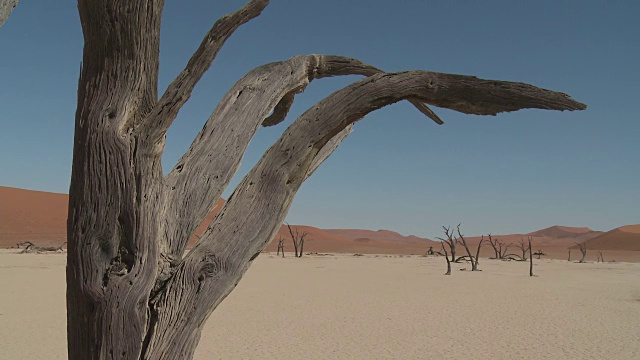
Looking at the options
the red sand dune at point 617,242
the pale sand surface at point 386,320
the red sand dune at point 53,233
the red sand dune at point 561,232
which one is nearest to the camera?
the pale sand surface at point 386,320

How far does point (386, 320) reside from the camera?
1417 centimetres

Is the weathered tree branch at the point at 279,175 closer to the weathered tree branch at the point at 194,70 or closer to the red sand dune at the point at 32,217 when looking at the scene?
the weathered tree branch at the point at 194,70

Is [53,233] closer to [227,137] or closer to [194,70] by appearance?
[227,137]

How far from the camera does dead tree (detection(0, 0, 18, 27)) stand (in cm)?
269

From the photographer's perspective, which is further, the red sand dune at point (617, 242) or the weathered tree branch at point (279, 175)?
the red sand dune at point (617, 242)

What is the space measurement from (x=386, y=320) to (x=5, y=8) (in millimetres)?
12824

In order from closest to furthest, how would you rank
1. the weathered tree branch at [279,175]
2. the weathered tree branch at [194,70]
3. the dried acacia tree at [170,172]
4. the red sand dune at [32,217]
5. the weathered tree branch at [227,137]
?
1. the dried acacia tree at [170,172]
2. the weathered tree branch at [194,70]
3. the weathered tree branch at [279,175]
4. the weathered tree branch at [227,137]
5. the red sand dune at [32,217]

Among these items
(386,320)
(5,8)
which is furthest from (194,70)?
(386,320)

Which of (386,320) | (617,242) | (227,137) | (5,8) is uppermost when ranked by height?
(5,8)

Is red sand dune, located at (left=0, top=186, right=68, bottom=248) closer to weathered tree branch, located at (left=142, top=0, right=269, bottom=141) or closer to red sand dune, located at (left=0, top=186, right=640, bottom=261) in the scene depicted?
red sand dune, located at (left=0, top=186, right=640, bottom=261)

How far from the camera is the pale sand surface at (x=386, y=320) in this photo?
10766mm

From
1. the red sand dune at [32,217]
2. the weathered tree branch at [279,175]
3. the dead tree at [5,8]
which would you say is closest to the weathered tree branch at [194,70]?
the weathered tree branch at [279,175]

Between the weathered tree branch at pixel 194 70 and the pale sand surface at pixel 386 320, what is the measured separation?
8527 millimetres

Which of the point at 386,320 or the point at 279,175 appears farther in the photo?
the point at 386,320
